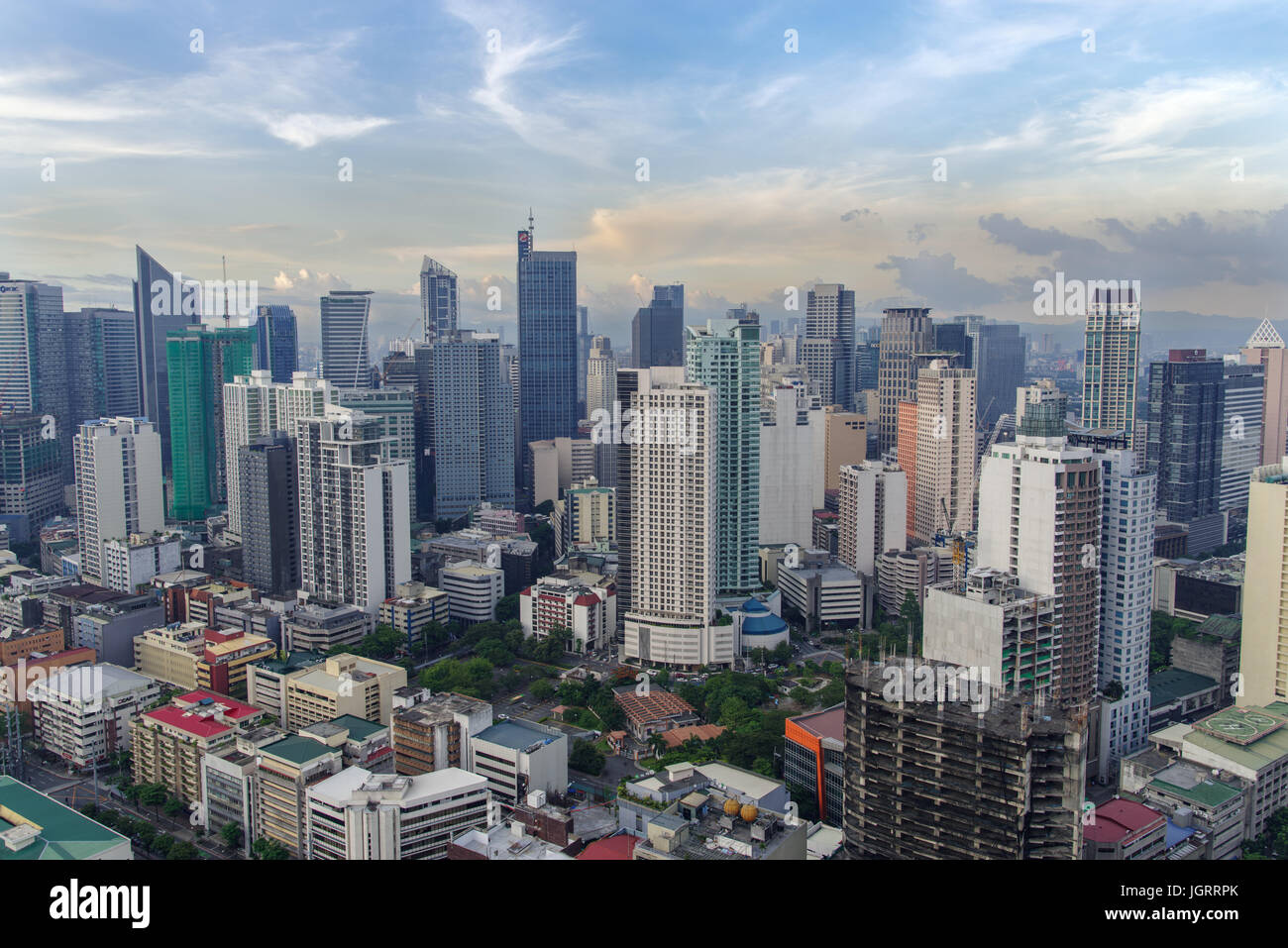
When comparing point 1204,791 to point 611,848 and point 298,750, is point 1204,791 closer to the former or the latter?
point 611,848

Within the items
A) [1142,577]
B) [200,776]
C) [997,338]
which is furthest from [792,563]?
[997,338]

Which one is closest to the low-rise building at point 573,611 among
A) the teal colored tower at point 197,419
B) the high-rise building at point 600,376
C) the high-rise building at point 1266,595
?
the high-rise building at point 1266,595

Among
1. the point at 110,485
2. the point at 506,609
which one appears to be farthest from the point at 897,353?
the point at 110,485

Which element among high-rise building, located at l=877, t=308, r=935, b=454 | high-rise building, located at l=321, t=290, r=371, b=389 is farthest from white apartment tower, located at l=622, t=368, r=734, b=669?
high-rise building, located at l=321, t=290, r=371, b=389

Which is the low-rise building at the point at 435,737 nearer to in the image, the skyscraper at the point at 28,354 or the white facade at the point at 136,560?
the white facade at the point at 136,560

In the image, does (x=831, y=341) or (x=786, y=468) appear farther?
(x=831, y=341)

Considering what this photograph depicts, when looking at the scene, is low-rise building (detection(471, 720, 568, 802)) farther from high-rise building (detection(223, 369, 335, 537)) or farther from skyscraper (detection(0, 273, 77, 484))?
skyscraper (detection(0, 273, 77, 484))
